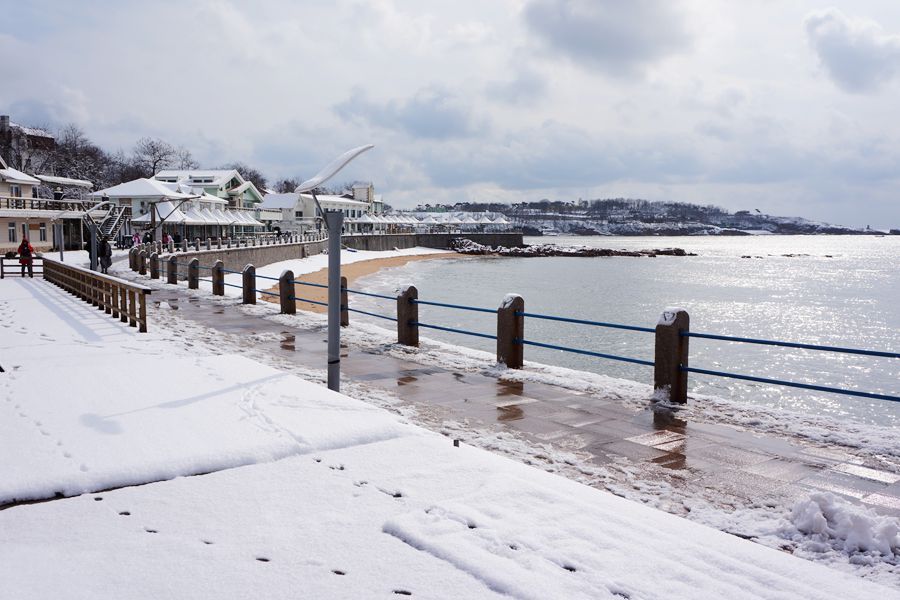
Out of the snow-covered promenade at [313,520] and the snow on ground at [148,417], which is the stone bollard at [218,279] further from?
the snow-covered promenade at [313,520]

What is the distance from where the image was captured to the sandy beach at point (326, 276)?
3287 centimetres

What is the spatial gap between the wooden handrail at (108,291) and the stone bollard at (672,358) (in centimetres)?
970

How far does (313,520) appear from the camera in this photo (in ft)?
15.5

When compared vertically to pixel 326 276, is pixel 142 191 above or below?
above

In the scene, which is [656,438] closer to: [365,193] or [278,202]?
[278,202]

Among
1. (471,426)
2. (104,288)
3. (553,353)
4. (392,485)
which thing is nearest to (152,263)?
(104,288)

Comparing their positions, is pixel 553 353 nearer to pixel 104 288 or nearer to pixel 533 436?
pixel 104 288

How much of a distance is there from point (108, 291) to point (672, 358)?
13.7 meters

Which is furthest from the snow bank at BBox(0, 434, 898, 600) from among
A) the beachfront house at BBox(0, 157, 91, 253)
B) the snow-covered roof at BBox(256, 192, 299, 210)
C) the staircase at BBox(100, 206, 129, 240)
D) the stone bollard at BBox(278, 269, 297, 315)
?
the snow-covered roof at BBox(256, 192, 299, 210)

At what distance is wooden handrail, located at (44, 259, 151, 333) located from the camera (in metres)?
14.4

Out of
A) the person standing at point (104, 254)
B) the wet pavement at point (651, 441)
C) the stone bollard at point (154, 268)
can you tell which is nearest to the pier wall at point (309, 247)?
the stone bollard at point (154, 268)

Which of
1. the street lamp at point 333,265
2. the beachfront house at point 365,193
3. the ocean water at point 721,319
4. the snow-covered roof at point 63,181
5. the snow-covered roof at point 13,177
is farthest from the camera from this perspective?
the beachfront house at point 365,193

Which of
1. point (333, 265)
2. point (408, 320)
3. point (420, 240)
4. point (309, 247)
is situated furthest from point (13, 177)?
point (420, 240)

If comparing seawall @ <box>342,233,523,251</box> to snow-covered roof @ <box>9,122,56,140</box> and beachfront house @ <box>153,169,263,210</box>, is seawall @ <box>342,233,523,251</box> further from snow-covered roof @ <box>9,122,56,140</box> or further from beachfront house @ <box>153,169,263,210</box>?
snow-covered roof @ <box>9,122,56,140</box>
